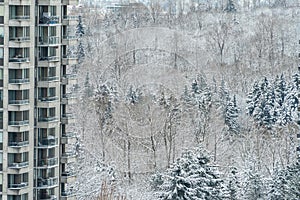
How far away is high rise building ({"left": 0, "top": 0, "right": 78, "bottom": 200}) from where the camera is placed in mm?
16422

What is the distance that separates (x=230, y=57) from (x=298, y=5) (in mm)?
7122

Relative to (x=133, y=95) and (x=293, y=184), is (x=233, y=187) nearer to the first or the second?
(x=293, y=184)

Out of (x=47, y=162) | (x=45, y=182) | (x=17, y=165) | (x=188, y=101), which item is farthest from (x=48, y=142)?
(x=188, y=101)

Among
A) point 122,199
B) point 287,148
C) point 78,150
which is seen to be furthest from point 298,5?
point 122,199

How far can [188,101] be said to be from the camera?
1470 inches

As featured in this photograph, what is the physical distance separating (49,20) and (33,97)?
1091 mm

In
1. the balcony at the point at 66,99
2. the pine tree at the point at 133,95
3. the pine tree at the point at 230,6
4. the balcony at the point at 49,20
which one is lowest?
the pine tree at the point at 133,95

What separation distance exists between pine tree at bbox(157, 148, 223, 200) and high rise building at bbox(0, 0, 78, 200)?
17.0 feet

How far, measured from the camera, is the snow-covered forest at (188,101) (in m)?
25.4

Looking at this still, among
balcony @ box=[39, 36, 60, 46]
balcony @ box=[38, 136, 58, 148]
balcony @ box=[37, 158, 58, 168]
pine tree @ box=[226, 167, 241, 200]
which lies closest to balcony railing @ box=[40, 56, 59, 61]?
balcony @ box=[39, 36, 60, 46]

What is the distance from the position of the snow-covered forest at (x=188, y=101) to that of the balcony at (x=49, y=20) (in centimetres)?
533

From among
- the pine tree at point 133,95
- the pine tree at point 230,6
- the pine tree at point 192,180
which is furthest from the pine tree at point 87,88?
the pine tree at point 192,180

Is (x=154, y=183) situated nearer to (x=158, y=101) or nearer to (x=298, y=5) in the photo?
(x=158, y=101)

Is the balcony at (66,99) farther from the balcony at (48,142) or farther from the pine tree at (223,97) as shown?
the pine tree at (223,97)
